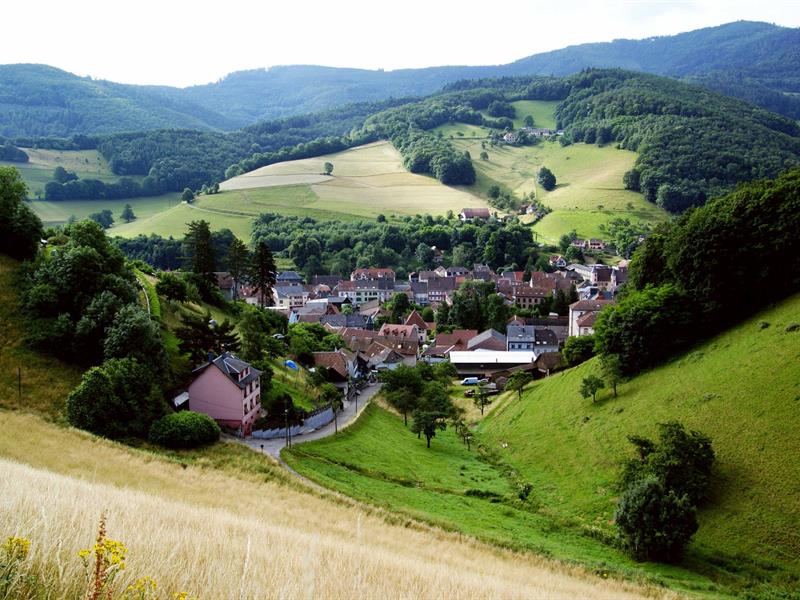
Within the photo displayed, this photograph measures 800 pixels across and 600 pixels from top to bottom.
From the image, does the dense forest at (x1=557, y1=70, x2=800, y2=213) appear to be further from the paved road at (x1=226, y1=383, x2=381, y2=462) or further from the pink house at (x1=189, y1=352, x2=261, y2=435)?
the pink house at (x1=189, y1=352, x2=261, y2=435)

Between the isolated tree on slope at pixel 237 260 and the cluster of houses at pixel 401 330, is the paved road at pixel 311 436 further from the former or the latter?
the isolated tree on slope at pixel 237 260

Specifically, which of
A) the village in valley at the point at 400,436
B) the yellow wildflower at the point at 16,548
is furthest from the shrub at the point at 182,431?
the yellow wildflower at the point at 16,548

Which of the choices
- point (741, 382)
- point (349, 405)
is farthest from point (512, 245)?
point (741, 382)

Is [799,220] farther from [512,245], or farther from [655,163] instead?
[655,163]

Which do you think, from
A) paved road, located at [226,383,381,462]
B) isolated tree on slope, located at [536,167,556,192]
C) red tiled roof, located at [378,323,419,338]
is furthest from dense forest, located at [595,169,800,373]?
isolated tree on slope, located at [536,167,556,192]

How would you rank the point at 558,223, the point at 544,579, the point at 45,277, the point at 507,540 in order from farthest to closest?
the point at 558,223, the point at 45,277, the point at 507,540, the point at 544,579

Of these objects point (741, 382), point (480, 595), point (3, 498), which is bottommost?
point (741, 382)
